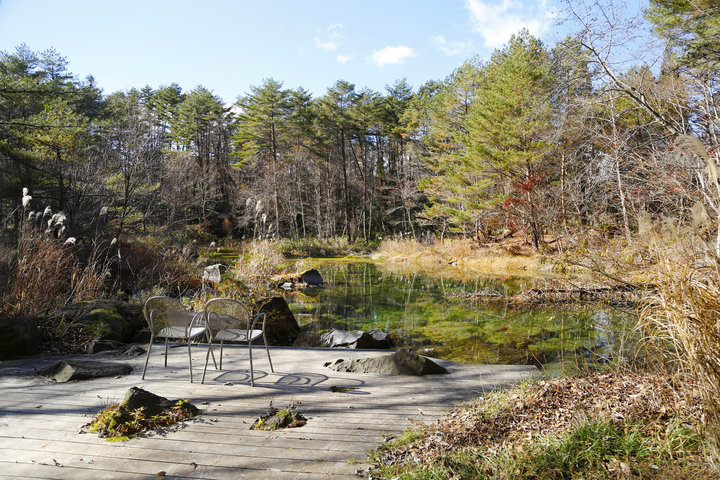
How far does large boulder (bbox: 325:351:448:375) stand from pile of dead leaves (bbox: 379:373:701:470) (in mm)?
1072

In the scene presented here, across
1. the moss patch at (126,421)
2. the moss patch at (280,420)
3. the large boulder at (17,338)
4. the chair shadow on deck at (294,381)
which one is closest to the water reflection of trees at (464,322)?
the chair shadow on deck at (294,381)

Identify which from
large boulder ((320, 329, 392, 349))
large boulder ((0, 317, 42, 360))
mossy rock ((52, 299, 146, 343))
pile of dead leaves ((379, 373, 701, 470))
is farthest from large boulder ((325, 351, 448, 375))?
large boulder ((0, 317, 42, 360))

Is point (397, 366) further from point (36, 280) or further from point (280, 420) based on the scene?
point (36, 280)

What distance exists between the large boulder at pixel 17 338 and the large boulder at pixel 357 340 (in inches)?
141

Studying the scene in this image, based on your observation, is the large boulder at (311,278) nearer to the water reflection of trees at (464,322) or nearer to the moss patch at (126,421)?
the water reflection of trees at (464,322)

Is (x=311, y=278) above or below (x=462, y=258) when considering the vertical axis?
below

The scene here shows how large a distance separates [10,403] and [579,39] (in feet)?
30.1

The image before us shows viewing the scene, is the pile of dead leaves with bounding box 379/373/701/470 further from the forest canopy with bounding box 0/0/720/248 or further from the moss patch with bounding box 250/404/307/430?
the forest canopy with bounding box 0/0/720/248

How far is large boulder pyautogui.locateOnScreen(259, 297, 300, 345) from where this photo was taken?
22.6ft

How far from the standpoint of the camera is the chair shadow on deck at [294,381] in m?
3.57

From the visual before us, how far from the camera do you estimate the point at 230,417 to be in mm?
2887

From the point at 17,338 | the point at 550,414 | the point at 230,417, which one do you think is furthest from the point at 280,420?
the point at 17,338

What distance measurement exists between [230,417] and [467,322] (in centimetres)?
602

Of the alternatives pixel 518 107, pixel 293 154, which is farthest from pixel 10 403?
pixel 293 154
